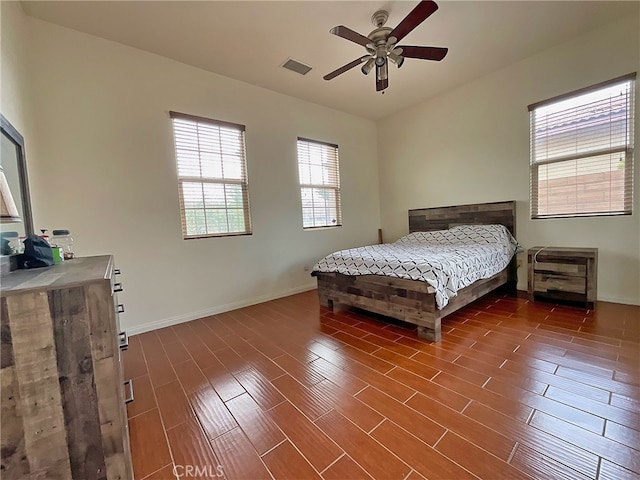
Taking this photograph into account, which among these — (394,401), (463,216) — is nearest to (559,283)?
(463,216)

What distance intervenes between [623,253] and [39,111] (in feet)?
19.3

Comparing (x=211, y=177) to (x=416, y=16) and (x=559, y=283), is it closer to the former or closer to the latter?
(x=416, y=16)

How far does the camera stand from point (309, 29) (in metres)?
2.61

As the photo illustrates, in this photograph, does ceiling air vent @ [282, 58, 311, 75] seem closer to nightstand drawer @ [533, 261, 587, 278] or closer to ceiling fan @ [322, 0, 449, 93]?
ceiling fan @ [322, 0, 449, 93]

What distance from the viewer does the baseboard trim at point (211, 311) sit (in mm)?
2859

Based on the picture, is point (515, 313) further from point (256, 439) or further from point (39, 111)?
point (39, 111)

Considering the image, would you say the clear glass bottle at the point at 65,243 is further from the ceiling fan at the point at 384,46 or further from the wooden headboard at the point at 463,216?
the wooden headboard at the point at 463,216

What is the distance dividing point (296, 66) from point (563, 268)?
12.5 feet

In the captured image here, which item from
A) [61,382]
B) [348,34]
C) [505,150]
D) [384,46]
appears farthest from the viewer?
[505,150]

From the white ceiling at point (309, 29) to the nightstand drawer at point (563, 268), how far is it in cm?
249

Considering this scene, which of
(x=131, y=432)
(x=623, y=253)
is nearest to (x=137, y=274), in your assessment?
(x=131, y=432)

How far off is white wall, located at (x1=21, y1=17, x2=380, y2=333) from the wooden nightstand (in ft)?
9.76

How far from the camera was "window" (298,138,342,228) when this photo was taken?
4238 millimetres

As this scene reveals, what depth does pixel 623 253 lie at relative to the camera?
2887 millimetres
